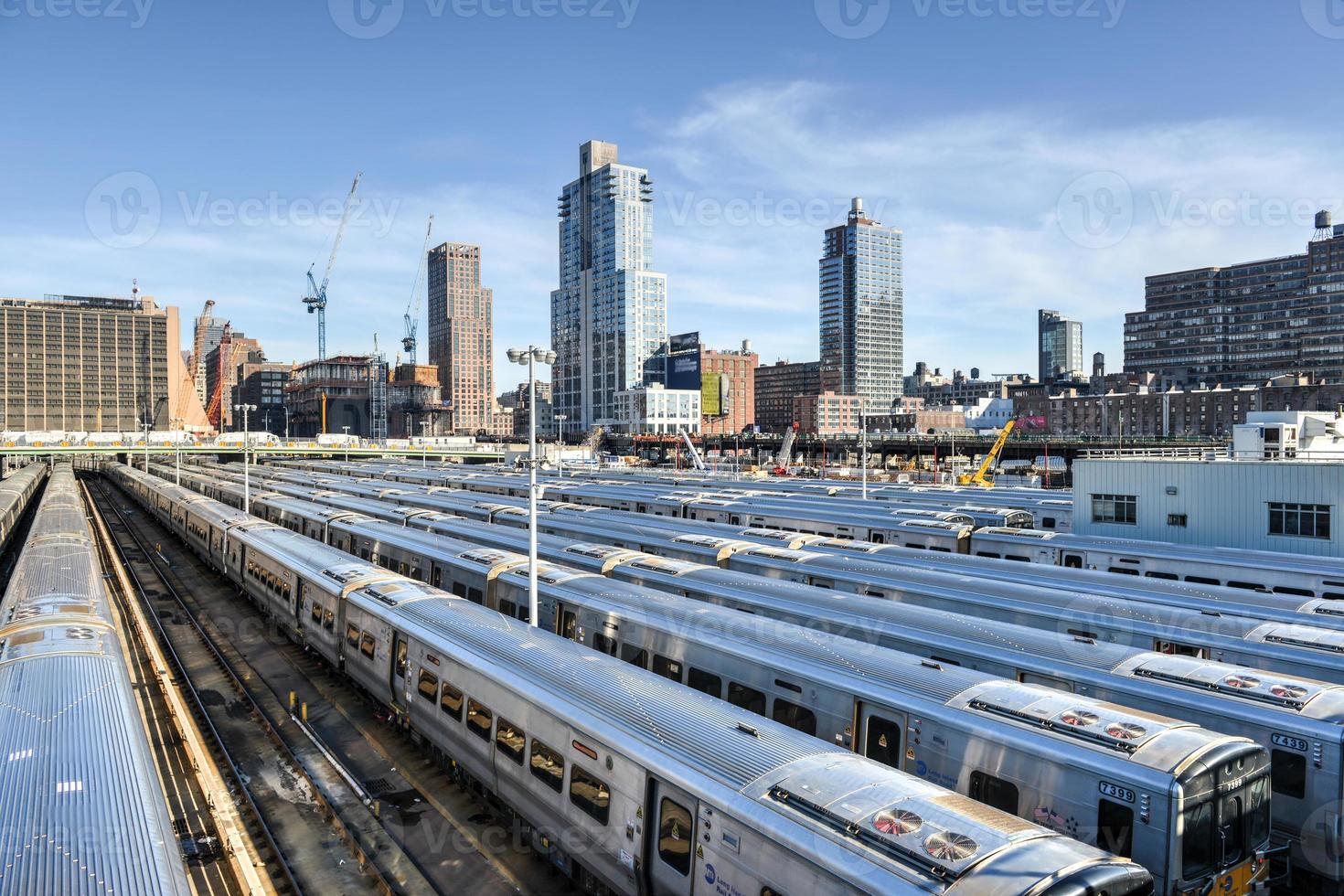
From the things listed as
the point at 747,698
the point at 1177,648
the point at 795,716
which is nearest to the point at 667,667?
the point at 747,698

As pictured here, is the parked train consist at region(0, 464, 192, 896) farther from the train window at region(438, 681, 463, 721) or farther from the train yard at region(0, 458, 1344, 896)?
the train window at region(438, 681, 463, 721)

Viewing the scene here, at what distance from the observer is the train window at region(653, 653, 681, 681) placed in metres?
15.8

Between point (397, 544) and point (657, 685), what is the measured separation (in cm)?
1879

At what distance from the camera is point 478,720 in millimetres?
14297

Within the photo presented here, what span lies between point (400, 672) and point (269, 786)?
3.43 metres

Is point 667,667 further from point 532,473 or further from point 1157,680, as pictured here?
point 1157,680

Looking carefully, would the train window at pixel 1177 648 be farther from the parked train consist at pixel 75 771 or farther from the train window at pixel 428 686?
the parked train consist at pixel 75 771

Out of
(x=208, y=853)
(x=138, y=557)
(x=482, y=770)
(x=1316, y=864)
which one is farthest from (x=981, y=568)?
(x=138, y=557)

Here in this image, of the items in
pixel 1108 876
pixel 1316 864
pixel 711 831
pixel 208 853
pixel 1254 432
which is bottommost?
pixel 208 853

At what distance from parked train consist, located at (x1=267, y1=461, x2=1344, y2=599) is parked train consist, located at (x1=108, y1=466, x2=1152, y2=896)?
1508 cm

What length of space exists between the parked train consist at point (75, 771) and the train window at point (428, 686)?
16.7ft

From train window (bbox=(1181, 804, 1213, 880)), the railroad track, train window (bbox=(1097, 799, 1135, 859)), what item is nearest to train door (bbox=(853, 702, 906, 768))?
train window (bbox=(1097, 799, 1135, 859))

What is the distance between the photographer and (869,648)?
45.8 feet

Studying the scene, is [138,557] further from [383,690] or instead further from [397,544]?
[383,690]
